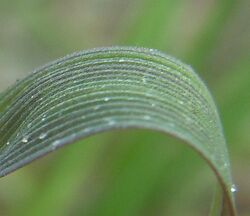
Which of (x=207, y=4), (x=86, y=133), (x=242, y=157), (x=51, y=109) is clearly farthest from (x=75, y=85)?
(x=207, y=4)

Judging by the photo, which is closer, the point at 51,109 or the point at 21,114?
the point at 51,109

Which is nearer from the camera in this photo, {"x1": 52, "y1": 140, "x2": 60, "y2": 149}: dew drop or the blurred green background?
{"x1": 52, "y1": 140, "x2": 60, "y2": 149}: dew drop

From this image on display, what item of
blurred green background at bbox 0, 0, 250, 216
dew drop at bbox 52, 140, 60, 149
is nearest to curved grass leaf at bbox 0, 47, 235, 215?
dew drop at bbox 52, 140, 60, 149

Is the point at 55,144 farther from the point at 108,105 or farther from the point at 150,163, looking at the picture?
the point at 150,163

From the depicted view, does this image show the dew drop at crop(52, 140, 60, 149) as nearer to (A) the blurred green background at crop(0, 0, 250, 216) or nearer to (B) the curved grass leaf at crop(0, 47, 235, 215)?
(B) the curved grass leaf at crop(0, 47, 235, 215)

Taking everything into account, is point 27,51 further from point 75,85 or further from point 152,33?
point 75,85

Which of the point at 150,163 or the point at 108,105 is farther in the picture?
the point at 150,163

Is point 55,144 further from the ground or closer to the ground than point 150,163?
closer to the ground

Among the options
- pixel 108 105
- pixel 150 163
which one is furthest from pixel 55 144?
pixel 150 163
